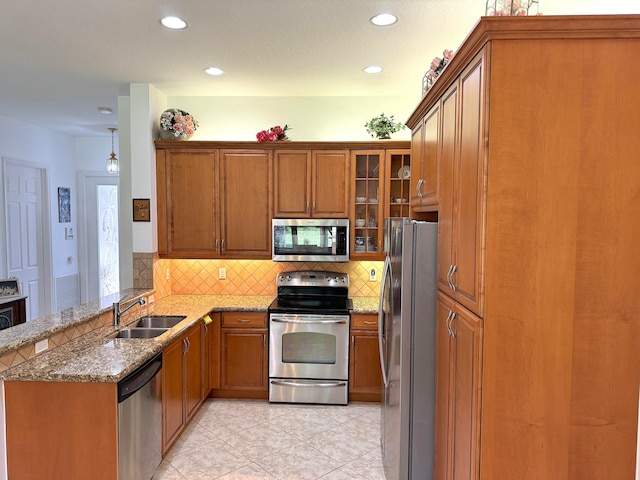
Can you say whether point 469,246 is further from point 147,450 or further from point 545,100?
point 147,450

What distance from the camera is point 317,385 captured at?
3771mm

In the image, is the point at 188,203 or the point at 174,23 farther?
the point at 188,203

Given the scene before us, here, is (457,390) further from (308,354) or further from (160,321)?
(160,321)

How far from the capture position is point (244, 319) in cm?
380

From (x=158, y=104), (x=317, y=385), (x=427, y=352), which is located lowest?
(x=317, y=385)

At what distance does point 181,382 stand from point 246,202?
1.68m

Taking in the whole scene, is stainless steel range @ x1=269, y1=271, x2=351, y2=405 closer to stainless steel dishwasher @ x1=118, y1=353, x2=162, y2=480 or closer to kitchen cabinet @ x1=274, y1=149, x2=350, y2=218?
kitchen cabinet @ x1=274, y1=149, x2=350, y2=218

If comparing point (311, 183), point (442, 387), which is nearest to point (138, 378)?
point (442, 387)

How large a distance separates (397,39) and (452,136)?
1247 millimetres

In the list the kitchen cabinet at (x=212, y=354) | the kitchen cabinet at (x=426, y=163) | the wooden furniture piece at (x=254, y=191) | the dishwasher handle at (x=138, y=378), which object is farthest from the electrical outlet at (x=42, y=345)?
the kitchen cabinet at (x=426, y=163)

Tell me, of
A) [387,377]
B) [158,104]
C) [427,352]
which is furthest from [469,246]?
[158,104]

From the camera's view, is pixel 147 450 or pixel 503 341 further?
pixel 147 450

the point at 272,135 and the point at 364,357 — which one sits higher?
the point at 272,135

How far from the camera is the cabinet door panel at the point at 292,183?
3.98m
